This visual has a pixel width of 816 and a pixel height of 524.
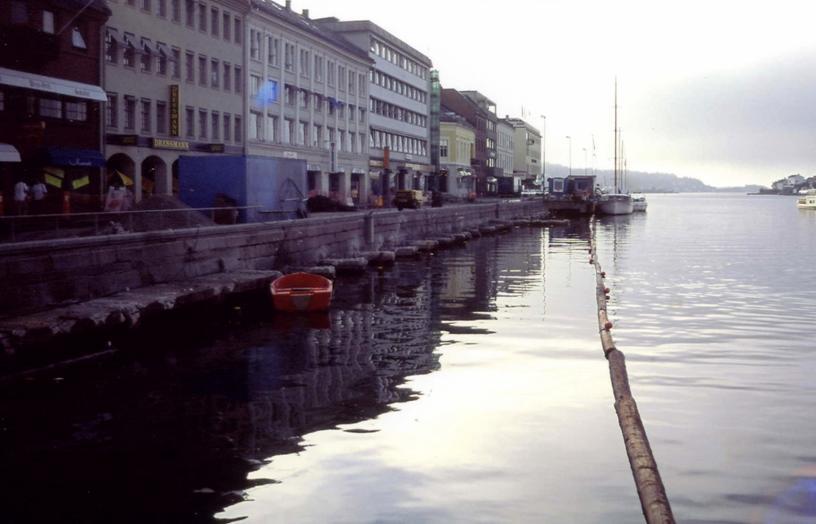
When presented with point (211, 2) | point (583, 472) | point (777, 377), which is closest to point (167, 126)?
point (211, 2)

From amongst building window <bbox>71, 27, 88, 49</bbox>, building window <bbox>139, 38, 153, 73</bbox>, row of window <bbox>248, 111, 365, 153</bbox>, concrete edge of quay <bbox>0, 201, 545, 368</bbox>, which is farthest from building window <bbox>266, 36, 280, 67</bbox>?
concrete edge of quay <bbox>0, 201, 545, 368</bbox>

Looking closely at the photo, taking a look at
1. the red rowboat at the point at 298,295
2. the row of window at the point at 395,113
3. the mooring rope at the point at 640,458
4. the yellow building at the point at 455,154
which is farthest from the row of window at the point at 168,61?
the yellow building at the point at 455,154

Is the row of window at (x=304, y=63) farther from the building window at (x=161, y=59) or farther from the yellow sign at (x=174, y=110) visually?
the yellow sign at (x=174, y=110)

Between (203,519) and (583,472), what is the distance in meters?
4.63

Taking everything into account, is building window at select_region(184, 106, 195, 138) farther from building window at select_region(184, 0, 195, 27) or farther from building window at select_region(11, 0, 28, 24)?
building window at select_region(11, 0, 28, 24)

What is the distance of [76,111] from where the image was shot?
48.8 metres

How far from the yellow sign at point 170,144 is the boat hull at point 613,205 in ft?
254

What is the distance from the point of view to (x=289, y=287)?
1129 inches

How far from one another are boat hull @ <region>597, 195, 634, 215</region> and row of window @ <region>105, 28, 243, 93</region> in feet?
228

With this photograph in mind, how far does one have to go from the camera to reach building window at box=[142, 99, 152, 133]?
56719 millimetres

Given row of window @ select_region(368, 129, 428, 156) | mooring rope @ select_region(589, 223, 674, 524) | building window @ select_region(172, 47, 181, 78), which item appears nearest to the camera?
mooring rope @ select_region(589, 223, 674, 524)

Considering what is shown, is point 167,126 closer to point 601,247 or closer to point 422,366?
point 601,247

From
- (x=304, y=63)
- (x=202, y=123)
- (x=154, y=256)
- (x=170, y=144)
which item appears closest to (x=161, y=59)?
(x=170, y=144)

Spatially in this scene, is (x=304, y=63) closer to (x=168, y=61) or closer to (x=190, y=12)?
(x=190, y=12)
